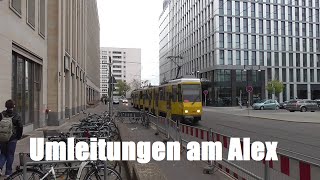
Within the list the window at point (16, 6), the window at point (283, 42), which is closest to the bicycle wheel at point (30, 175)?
the window at point (16, 6)

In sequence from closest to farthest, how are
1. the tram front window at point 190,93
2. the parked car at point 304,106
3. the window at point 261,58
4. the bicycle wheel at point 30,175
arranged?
the bicycle wheel at point 30,175 < the tram front window at point 190,93 < the parked car at point 304,106 < the window at point 261,58

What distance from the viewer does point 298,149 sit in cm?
1440

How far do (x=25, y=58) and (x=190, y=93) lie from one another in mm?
10386

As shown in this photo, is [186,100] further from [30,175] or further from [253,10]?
[253,10]

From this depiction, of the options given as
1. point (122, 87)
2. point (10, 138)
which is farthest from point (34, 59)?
point (122, 87)

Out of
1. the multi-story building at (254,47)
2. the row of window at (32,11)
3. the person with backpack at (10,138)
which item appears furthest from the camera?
the multi-story building at (254,47)

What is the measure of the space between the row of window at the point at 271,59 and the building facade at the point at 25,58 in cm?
5354

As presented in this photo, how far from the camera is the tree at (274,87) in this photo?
243ft

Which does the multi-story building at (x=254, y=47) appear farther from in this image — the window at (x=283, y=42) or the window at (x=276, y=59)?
the window at (x=283, y=42)

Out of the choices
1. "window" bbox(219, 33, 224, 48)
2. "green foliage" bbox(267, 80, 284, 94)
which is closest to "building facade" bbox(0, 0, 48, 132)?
"window" bbox(219, 33, 224, 48)

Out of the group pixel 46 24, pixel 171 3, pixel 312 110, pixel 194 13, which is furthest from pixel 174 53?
pixel 46 24

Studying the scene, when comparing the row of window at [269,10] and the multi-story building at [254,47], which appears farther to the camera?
the row of window at [269,10]

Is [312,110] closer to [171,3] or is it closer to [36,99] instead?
[36,99]

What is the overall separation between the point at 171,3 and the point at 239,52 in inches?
1445
